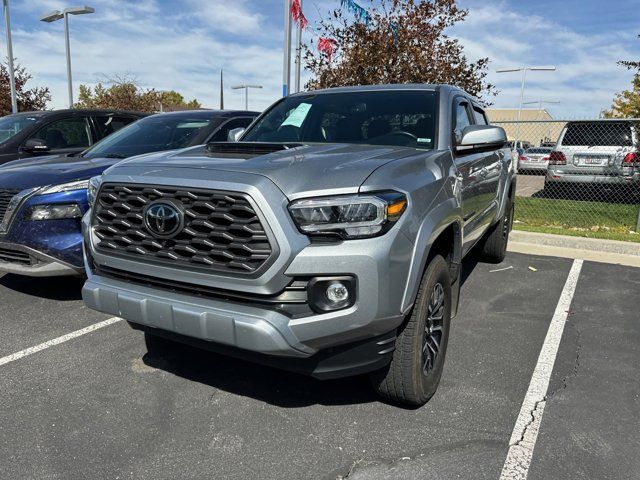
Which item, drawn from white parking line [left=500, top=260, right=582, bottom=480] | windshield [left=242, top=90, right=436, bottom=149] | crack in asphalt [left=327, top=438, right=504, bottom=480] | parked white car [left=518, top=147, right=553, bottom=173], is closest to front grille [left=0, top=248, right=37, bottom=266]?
windshield [left=242, top=90, right=436, bottom=149]

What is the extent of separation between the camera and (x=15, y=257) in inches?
160

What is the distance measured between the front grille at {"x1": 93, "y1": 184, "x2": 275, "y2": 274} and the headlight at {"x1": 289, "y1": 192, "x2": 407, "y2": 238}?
184 mm

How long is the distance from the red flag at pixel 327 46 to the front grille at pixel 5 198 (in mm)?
7255

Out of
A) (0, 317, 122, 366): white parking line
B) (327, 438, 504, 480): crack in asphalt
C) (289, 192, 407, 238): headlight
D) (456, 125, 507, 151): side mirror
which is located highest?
(456, 125, 507, 151): side mirror

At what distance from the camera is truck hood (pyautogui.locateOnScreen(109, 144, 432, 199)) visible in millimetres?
2221

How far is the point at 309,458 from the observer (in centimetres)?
238

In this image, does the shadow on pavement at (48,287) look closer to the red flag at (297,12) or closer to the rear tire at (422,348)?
the rear tire at (422,348)

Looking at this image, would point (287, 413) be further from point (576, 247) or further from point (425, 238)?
point (576, 247)

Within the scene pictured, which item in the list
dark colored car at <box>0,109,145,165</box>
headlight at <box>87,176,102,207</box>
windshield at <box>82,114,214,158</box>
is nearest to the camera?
headlight at <box>87,176,102,207</box>

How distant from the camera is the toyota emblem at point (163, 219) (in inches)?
91.6

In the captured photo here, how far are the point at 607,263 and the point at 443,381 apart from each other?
169 inches

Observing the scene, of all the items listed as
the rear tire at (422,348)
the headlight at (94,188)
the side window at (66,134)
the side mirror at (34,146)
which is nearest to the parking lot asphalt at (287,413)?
the rear tire at (422,348)

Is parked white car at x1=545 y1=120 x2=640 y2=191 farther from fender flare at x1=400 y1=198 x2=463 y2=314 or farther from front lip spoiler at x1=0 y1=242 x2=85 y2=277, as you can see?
front lip spoiler at x1=0 y1=242 x2=85 y2=277

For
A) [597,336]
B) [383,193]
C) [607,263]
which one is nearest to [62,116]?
[383,193]
